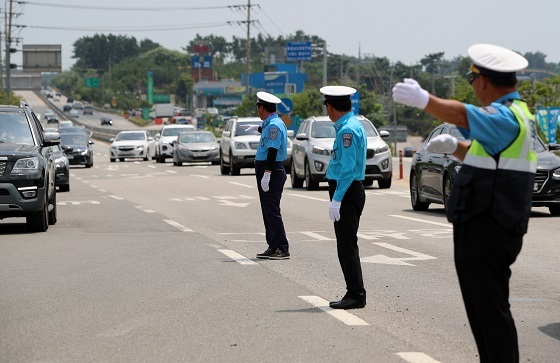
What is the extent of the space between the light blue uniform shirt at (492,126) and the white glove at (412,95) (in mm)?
206

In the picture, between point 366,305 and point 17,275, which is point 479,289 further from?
point 17,275

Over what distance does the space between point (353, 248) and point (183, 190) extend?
21049 mm

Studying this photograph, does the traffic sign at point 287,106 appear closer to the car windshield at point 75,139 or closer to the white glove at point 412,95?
the car windshield at point 75,139

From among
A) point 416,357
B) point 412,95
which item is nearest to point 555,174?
point 416,357

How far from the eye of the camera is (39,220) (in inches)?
707

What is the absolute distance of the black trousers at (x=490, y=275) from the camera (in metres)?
6.04

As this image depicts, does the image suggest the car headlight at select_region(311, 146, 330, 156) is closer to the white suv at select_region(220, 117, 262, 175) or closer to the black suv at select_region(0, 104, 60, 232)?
the white suv at select_region(220, 117, 262, 175)

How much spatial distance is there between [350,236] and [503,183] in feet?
13.1

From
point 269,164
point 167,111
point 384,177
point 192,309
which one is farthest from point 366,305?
point 167,111

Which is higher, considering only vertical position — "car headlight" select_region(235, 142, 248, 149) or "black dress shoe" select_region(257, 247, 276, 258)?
"black dress shoe" select_region(257, 247, 276, 258)

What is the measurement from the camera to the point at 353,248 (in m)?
10.0

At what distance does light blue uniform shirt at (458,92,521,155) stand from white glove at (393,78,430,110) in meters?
0.21

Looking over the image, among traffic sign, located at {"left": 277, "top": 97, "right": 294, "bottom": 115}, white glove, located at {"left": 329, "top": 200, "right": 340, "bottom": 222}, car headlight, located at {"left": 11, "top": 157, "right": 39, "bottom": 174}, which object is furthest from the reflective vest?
traffic sign, located at {"left": 277, "top": 97, "right": 294, "bottom": 115}

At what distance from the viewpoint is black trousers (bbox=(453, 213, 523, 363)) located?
19.8ft
